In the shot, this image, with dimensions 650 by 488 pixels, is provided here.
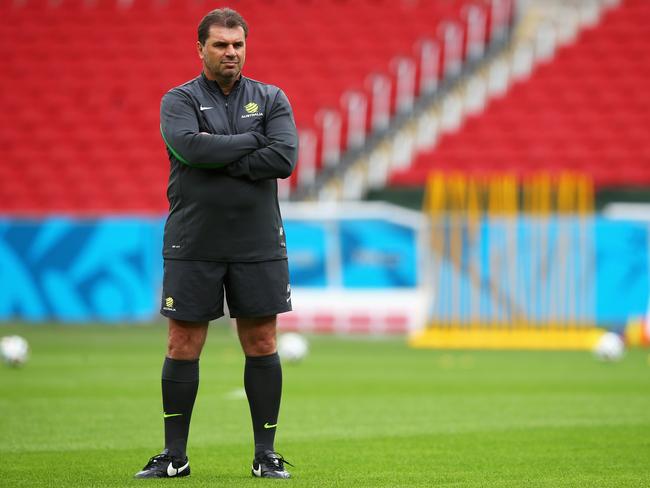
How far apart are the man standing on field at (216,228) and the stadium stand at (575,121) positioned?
13967 millimetres

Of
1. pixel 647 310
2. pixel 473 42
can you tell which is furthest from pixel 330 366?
pixel 473 42

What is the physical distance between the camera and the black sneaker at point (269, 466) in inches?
223

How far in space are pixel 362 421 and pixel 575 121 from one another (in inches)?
541

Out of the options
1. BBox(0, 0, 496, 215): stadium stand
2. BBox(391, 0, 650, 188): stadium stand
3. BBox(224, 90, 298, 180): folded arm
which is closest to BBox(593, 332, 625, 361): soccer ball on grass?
BBox(391, 0, 650, 188): stadium stand

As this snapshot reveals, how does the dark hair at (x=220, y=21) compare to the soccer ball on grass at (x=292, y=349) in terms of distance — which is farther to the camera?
the soccer ball on grass at (x=292, y=349)

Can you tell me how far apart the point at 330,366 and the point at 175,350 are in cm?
690

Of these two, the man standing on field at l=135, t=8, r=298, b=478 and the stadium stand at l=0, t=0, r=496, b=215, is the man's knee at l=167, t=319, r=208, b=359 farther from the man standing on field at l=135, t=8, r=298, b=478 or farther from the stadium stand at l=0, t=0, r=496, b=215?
the stadium stand at l=0, t=0, r=496, b=215

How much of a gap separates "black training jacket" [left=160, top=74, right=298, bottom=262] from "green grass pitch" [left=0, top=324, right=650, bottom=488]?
1.05 metres

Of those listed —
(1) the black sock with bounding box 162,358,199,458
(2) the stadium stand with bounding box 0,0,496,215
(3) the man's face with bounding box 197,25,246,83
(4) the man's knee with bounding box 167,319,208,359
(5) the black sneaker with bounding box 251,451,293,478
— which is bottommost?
(5) the black sneaker with bounding box 251,451,293,478

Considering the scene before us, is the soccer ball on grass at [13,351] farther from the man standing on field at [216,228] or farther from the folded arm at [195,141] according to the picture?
the folded arm at [195,141]

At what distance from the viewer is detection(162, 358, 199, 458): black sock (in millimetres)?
5688

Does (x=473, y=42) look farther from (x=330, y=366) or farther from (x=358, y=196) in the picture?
(x=330, y=366)

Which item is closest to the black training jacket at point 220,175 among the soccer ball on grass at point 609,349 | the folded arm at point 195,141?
the folded arm at point 195,141

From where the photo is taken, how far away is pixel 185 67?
23.5 m
